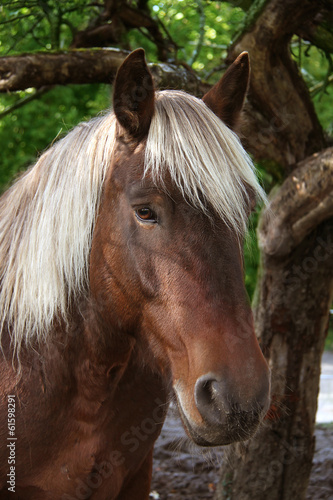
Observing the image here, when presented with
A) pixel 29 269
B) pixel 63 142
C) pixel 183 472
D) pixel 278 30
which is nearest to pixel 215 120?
pixel 63 142

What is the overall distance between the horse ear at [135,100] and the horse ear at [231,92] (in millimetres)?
398

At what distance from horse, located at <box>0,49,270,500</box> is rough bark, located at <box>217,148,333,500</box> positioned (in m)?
1.52

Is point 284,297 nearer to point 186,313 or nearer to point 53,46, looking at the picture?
point 186,313

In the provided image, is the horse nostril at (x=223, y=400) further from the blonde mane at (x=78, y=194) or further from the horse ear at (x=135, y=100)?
the horse ear at (x=135, y=100)

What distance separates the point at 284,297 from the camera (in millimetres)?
3967

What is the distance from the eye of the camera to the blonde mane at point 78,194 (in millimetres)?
2113

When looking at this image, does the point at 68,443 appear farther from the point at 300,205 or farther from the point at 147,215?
the point at 300,205

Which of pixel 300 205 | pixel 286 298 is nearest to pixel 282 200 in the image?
pixel 300 205

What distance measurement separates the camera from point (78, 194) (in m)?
2.34

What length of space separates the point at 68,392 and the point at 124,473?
56 cm

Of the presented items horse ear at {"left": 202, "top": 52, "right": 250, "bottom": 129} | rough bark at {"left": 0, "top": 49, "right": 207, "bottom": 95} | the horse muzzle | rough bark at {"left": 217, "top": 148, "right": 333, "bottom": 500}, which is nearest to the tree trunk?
rough bark at {"left": 217, "top": 148, "right": 333, "bottom": 500}

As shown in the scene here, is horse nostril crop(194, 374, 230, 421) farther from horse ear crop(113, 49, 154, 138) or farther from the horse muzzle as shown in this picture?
horse ear crop(113, 49, 154, 138)

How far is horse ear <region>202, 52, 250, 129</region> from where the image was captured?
246cm

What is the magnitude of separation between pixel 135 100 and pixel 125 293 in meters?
0.85
